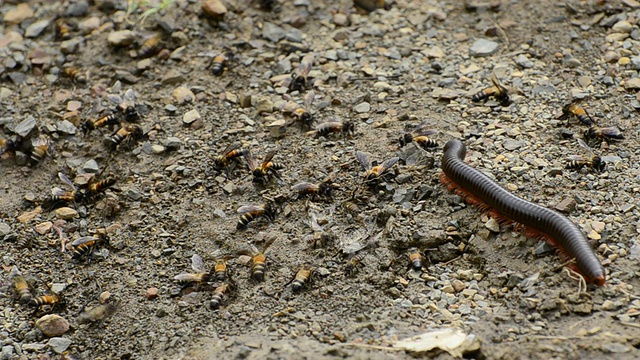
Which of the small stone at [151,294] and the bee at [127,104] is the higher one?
the bee at [127,104]

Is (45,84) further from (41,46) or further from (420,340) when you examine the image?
(420,340)

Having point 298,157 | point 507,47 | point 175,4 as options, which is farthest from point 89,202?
point 507,47

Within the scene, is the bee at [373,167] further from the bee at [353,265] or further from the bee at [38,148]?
the bee at [38,148]

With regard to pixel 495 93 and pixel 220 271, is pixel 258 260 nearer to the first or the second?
pixel 220 271

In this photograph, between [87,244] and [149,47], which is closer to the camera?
[87,244]

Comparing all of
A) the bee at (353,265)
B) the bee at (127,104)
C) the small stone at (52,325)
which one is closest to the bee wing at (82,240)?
the small stone at (52,325)

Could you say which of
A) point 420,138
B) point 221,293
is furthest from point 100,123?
point 420,138
